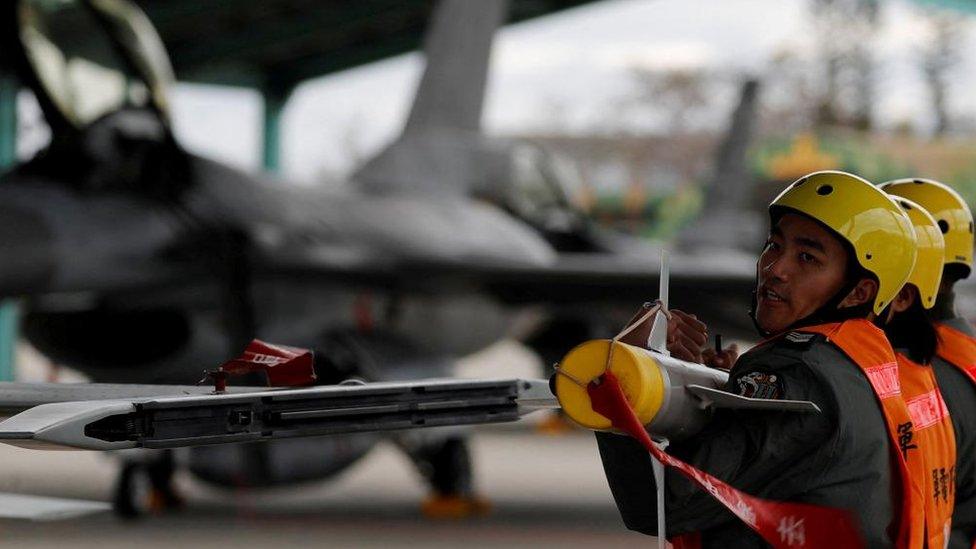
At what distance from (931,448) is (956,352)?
0.84 m

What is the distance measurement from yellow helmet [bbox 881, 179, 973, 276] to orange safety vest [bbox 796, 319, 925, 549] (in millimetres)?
1422

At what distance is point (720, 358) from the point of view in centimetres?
306

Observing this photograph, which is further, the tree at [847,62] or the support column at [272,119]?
the tree at [847,62]

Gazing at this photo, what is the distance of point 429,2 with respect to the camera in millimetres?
23812

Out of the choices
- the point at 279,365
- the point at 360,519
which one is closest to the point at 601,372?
the point at 279,365

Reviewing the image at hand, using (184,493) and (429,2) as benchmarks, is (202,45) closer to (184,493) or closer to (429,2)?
(429,2)

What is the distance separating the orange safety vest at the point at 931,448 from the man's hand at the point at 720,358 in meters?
0.35

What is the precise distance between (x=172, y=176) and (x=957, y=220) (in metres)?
7.80

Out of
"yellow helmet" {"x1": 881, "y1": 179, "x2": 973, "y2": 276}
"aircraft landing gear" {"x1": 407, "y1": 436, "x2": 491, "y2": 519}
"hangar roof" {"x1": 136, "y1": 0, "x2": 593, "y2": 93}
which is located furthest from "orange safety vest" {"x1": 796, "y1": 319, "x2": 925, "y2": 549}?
"hangar roof" {"x1": 136, "y1": 0, "x2": 593, "y2": 93}

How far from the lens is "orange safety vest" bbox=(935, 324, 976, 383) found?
379 cm

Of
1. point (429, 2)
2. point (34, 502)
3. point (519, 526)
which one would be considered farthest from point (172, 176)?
point (429, 2)

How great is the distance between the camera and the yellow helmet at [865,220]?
286cm

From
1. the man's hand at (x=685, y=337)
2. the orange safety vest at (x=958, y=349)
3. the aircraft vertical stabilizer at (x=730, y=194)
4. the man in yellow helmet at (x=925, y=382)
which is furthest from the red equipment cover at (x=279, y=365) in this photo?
the aircraft vertical stabilizer at (x=730, y=194)

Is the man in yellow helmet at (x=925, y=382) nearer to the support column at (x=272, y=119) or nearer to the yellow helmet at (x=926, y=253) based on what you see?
the yellow helmet at (x=926, y=253)
